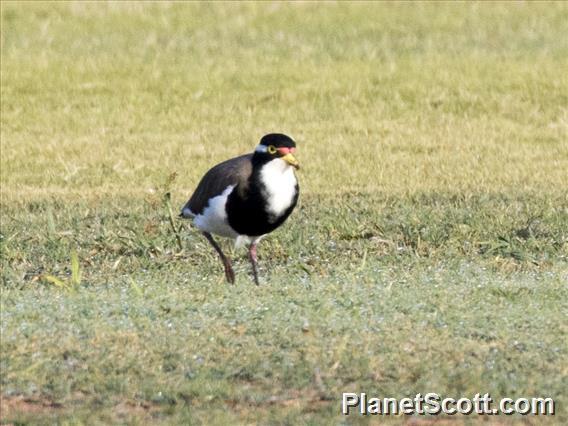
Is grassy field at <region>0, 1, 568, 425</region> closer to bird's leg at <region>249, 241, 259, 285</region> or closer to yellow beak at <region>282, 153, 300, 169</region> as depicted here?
bird's leg at <region>249, 241, 259, 285</region>

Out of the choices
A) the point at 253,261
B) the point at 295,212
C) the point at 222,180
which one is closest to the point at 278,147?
the point at 222,180

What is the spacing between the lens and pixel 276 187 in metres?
10.2

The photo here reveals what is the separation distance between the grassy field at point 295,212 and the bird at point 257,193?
1.24 ft

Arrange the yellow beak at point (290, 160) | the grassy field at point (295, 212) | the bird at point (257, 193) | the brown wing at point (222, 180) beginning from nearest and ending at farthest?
the grassy field at point (295, 212)
the yellow beak at point (290, 160)
the bird at point (257, 193)
the brown wing at point (222, 180)

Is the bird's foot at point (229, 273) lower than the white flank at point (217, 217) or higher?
lower

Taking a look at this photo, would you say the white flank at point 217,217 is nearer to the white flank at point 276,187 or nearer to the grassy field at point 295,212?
the white flank at point 276,187

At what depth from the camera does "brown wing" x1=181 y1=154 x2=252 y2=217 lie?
1037cm

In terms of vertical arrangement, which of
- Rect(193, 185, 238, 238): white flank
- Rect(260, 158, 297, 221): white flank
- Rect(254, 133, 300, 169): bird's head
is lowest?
Rect(193, 185, 238, 238): white flank

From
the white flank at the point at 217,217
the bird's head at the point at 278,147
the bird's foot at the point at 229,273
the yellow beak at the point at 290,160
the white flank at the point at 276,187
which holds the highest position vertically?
the bird's head at the point at 278,147

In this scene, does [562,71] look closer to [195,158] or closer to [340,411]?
[195,158]

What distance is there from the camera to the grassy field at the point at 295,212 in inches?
302

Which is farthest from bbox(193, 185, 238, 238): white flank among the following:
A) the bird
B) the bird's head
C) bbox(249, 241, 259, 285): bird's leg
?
the bird's head

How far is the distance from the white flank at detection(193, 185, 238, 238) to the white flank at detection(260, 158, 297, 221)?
250mm

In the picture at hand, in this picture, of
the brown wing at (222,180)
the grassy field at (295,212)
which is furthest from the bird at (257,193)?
the grassy field at (295,212)
